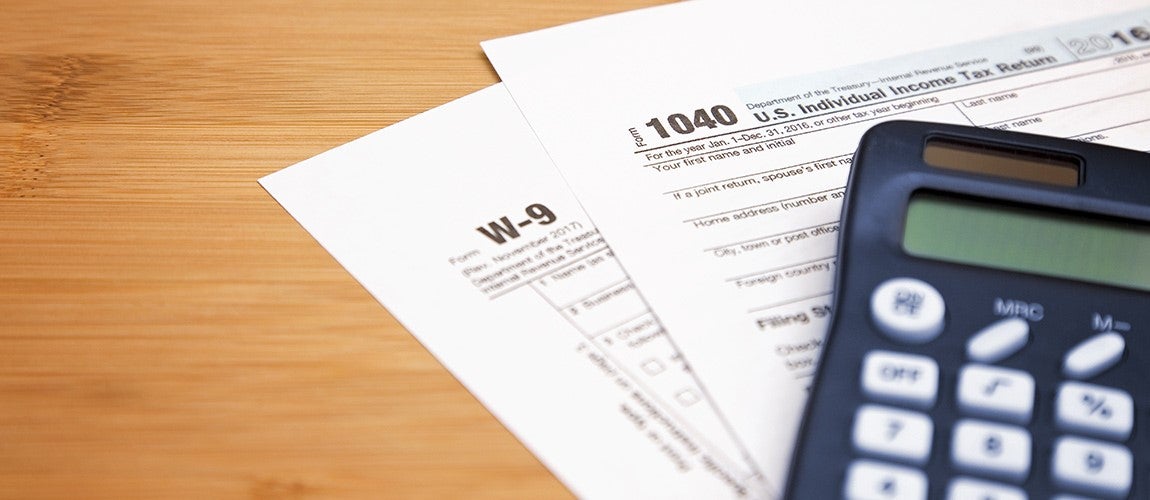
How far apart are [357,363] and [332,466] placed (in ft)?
0.13

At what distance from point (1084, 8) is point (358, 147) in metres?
0.32

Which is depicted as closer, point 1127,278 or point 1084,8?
point 1127,278

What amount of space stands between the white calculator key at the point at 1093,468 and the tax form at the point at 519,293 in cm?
8

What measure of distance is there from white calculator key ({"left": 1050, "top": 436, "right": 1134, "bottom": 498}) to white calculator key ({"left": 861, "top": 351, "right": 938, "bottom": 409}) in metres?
0.04

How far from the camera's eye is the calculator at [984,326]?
0.93ft

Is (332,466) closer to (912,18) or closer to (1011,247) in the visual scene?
(1011,247)

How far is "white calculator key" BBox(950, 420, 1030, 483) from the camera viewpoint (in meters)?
0.28

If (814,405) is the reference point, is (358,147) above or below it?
above

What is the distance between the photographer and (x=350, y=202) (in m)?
0.39

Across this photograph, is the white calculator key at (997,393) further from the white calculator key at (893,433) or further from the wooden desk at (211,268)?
the wooden desk at (211,268)

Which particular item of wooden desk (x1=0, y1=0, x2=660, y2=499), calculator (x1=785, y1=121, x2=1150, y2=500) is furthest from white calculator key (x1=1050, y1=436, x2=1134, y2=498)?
wooden desk (x1=0, y1=0, x2=660, y2=499)

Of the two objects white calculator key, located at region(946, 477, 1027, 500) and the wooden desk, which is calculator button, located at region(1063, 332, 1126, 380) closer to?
white calculator key, located at region(946, 477, 1027, 500)

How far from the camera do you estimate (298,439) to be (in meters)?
0.31

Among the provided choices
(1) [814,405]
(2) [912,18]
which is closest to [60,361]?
(1) [814,405]
